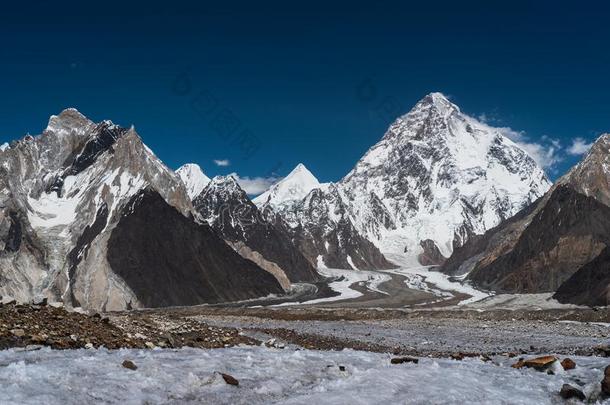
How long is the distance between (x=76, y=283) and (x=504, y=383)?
430ft

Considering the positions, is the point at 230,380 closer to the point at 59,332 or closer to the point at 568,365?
the point at 59,332

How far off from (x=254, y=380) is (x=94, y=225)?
14921cm

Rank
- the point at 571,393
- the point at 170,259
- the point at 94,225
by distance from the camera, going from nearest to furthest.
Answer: the point at 571,393 < the point at 170,259 < the point at 94,225

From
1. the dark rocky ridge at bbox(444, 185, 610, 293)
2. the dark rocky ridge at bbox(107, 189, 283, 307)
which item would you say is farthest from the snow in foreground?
the dark rocky ridge at bbox(444, 185, 610, 293)

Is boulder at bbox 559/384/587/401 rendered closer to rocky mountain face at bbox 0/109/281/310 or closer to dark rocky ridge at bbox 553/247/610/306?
dark rocky ridge at bbox 553/247/610/306

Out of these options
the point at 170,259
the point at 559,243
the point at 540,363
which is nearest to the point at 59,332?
the point at 540,363

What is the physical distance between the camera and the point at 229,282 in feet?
568

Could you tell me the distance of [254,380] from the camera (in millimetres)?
14867

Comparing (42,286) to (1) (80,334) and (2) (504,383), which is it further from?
(2) (504,383)

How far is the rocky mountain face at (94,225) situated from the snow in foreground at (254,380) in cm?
12005

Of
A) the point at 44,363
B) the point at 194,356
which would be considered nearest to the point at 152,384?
the point at 44,363

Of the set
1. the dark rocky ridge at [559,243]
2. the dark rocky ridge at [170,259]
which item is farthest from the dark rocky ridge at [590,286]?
the dark rocky ridge at [170,259]

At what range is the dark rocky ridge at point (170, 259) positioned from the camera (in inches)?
5502

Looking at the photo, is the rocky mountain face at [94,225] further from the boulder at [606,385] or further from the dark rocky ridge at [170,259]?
the boulder at [606,385]
